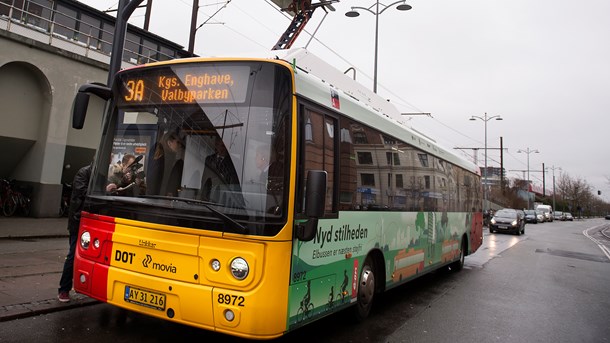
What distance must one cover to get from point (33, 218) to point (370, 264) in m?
13.0

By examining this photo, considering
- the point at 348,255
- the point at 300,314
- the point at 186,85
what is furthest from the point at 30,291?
the point at 348,255

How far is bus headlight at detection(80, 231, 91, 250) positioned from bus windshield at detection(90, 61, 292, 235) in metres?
0.35

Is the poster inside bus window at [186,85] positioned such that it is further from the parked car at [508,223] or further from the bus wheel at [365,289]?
the parked car at [508,223]

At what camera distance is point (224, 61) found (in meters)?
4.02

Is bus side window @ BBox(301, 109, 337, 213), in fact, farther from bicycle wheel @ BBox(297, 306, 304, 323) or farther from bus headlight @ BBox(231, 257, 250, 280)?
bicycle wheel @ BBox(297, 306, 304, 323)

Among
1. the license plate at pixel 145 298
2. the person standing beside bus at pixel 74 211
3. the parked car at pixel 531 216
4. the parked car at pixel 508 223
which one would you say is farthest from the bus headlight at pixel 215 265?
the parked car at pixel 531 216

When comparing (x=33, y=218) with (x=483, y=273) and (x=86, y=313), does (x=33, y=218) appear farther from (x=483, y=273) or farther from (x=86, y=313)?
(x=483, y=273)

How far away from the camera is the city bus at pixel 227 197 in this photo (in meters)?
3.58

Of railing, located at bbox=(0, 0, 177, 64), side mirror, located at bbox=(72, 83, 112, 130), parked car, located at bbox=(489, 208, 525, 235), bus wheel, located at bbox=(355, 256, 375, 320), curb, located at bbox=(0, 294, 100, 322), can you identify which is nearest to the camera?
side mirror, located at bbox=(72, 83, 112, 130)

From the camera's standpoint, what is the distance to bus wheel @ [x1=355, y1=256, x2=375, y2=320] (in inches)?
210

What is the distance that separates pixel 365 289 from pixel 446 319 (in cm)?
159

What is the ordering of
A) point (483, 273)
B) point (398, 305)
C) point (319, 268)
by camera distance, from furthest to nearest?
point (483, 273) → point (398, 305) → point (319, 268)

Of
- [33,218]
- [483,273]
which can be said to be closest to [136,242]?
[483,273]

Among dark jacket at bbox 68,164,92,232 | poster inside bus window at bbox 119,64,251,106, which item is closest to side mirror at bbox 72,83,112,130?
poster inside bus window at bbox 119,64,251,106
